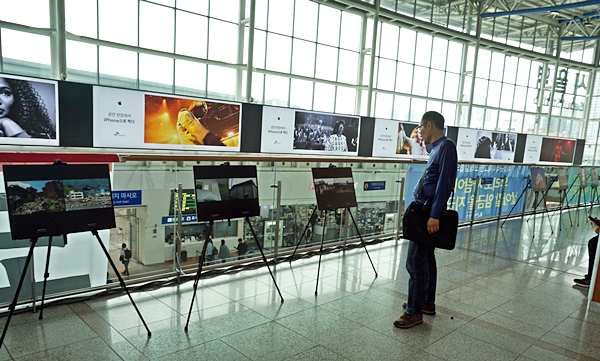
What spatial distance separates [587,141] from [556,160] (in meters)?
5.01

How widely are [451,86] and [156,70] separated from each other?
440 inches

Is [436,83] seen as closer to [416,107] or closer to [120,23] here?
[416,107]

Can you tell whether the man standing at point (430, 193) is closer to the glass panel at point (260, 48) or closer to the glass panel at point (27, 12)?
the glass panel at point (27, 12)

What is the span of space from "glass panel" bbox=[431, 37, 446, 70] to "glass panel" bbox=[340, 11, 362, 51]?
367 centimetres

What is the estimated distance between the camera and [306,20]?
12.0m

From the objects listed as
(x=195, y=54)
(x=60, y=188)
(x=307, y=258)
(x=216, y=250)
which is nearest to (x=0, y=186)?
(x=60, y=188)

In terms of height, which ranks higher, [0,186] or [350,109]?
[350,109]

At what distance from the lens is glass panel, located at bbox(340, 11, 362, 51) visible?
12.7 metres

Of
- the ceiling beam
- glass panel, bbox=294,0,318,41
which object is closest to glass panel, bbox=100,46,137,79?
glass panel, bbox=294,0,318,41

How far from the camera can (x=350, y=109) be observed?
43.1 ft

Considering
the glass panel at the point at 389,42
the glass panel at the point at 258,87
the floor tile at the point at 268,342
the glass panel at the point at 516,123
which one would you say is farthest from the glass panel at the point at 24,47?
the glass panel at the point at 516,123

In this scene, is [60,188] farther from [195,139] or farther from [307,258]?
[195,139]

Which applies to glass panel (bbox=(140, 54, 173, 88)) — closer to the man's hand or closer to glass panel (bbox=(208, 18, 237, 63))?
glass panel (bbox=(208, 18, 237, 63))

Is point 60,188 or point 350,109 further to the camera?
point 350,109
